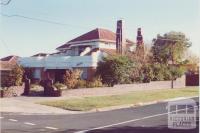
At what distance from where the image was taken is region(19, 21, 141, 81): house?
39.6 metres

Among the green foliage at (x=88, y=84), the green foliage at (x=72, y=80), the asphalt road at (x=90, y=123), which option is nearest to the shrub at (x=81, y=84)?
the green foliage at (x=88, y=84)

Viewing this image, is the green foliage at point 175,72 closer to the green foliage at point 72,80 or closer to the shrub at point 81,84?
the green foliage at point 72,80

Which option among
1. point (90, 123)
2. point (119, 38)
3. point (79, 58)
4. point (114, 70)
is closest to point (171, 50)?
point (119, 38)

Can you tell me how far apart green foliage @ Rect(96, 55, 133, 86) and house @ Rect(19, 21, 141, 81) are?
220 centimetres

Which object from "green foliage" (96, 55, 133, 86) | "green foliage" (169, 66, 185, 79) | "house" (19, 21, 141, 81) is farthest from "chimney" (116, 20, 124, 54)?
"green foliage" (96, 55, 133, 86)

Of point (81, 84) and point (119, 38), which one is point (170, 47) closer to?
point (119, 38)

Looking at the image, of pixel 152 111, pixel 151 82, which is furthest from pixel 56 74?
pixel 152 111

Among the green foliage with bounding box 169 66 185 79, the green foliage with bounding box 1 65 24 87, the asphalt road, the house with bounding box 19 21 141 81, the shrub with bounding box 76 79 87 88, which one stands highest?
the house with bounding box 19 21 141 81

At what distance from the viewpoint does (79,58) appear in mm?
40125

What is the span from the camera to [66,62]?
41.1 metres

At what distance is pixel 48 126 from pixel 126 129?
10.7 feet

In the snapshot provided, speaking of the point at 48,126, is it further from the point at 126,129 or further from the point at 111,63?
the point at 111,63

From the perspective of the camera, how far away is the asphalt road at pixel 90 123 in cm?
1484

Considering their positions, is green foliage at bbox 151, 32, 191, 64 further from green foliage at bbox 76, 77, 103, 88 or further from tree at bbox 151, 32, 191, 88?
green foliage at bbox 76, 77, 103, 88
